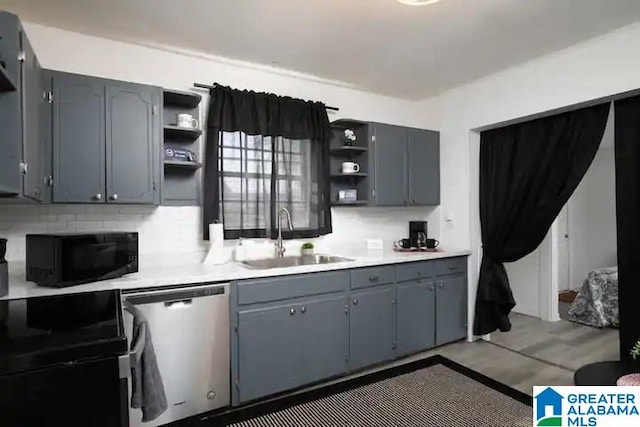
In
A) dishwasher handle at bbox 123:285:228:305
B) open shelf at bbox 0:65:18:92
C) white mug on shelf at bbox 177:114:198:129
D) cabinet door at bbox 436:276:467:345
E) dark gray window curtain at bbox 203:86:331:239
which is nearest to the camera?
open shelf at bbox 0:65:18:92

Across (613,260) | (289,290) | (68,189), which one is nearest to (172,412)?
(289,290)

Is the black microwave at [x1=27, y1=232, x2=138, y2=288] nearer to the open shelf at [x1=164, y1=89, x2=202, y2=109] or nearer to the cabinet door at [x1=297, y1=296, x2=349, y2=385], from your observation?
the open shelf at [x1=164, y1=89, x2=202, y2=109]

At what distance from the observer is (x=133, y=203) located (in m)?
2.37

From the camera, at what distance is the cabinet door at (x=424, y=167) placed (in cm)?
369

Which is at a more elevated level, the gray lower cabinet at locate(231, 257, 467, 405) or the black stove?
the black stove

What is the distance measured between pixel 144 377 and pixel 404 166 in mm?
2843

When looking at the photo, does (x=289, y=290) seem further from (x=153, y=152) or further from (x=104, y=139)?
(x=104, y=139)

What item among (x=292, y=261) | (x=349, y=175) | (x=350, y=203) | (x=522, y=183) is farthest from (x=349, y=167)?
(x=522, y=183)

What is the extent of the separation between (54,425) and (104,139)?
5.71 ft

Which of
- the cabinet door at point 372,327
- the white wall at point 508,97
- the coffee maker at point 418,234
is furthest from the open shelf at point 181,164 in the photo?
the white wall at point 508,97

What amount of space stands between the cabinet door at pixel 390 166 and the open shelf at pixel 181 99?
1663 millimetres

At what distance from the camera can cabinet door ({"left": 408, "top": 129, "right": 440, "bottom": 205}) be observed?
12.1 feet

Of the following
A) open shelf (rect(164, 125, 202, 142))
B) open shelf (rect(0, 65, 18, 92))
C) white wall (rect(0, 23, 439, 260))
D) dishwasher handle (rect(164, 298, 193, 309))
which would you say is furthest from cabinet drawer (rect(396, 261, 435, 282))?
open shelf (rect(0, 65, 18, 92))

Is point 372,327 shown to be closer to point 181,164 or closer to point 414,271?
point 414,271
